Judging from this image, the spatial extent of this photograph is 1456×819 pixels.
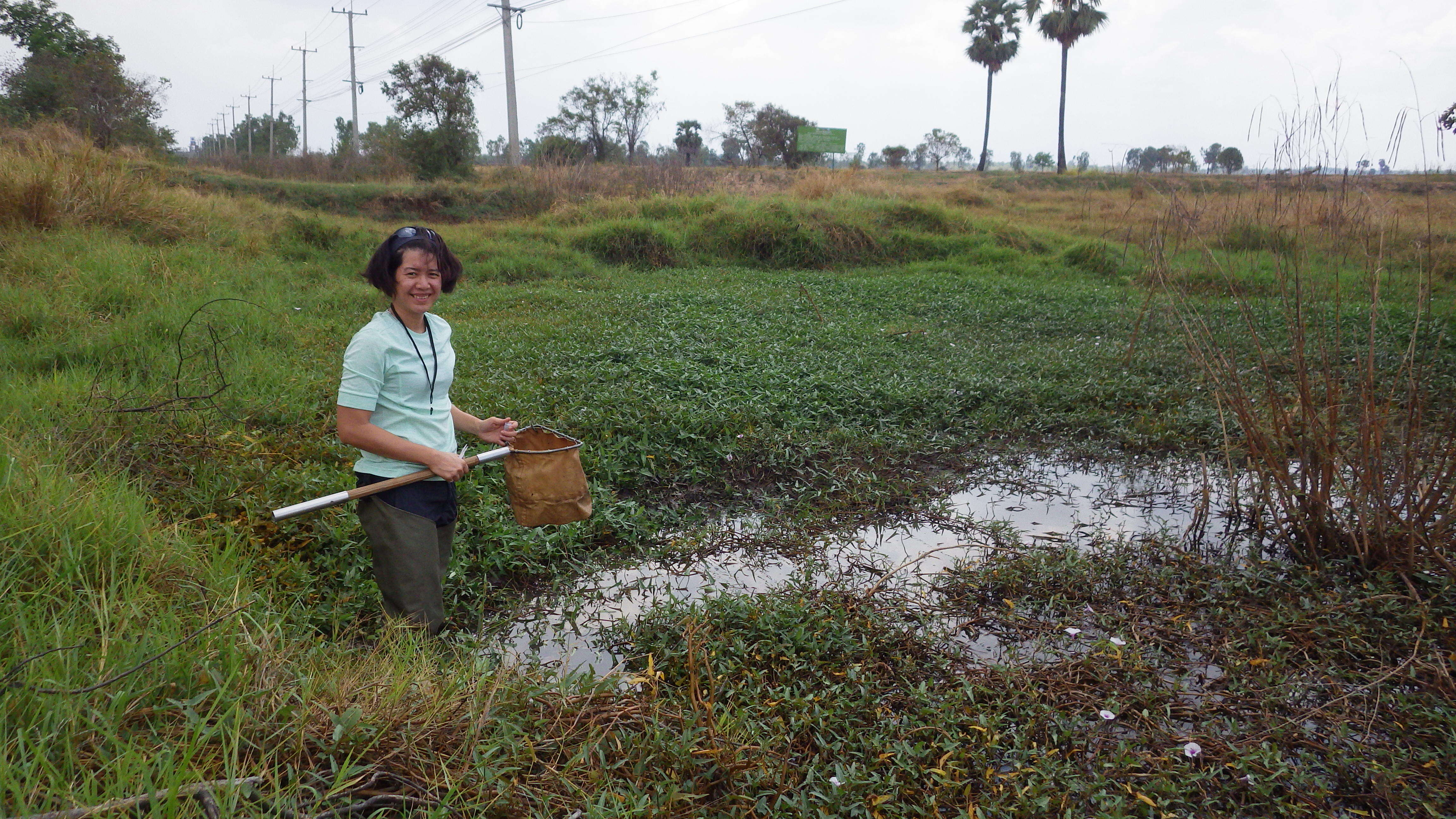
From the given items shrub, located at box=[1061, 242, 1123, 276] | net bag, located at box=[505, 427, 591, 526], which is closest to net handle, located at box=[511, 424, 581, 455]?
net bag, located at box=[505, 427, 591, 526]

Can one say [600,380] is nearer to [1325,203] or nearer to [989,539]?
[989,539]

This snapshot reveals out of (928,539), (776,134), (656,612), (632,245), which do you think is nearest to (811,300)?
(632,245)

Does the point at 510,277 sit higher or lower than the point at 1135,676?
higher

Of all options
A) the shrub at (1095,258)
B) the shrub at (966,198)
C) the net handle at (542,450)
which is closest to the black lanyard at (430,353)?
the net handle at (542,450)

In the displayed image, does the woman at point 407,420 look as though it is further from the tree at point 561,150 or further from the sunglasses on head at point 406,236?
the tree at point 561,150

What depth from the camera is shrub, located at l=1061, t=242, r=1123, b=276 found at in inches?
496

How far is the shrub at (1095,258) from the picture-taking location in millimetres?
12609

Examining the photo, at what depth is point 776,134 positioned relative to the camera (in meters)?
34.6

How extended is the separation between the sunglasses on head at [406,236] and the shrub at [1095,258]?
1178 cm

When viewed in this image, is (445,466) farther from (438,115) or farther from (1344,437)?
(438,115)

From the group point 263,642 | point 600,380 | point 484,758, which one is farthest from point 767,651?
point 600,380

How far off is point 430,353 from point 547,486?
0.54m

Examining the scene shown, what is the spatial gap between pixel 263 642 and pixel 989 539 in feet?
9.46

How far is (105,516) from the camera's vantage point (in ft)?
8.60
